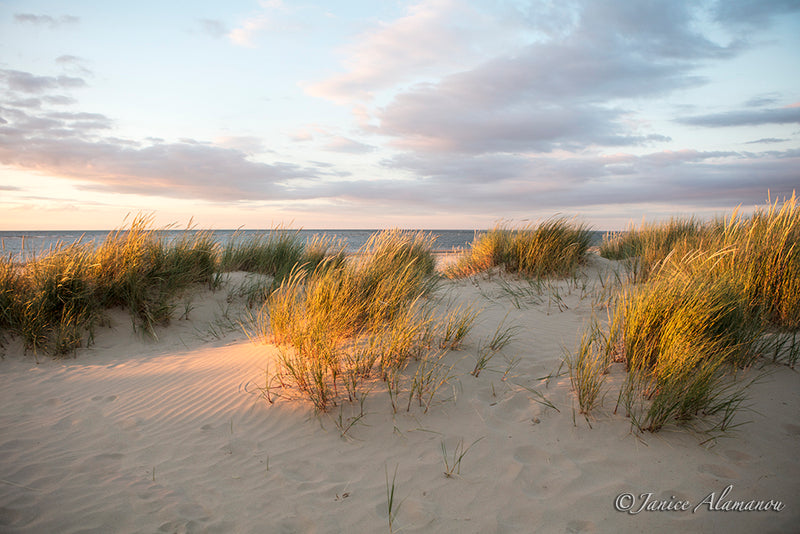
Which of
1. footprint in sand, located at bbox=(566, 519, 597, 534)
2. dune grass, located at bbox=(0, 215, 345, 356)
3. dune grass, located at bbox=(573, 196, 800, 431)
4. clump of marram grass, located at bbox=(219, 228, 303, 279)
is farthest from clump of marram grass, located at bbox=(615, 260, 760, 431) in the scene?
clump of marram grass, located at bbox=(219, 228, 303, 279)

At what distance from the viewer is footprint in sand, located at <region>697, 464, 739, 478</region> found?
2420 millimetres

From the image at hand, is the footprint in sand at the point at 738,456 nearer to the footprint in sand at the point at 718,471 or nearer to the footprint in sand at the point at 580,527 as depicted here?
the footprint in sand at the point at 718,471

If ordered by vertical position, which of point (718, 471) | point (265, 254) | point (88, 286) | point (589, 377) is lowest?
point (718, 471)

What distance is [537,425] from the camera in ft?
9.75

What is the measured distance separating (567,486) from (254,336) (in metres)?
4.01

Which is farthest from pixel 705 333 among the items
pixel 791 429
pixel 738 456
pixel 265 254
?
pixel 265 254

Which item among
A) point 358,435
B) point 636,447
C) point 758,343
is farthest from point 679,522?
point 758,343

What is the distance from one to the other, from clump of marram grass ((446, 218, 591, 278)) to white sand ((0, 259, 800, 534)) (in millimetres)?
4627

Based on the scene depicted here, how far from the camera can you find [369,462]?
2.71 metres

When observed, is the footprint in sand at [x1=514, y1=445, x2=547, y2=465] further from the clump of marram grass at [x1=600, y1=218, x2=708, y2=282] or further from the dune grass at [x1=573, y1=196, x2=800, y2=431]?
the clump of marram grass at [x1=600, y1=218, x2=708, y2=282]

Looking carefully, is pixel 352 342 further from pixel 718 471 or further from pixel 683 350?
pixel 718 471

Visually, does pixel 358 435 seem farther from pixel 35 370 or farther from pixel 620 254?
pixel 620 254

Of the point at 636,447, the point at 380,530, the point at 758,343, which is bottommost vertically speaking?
the point at 380,530

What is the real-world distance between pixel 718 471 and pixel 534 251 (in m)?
6.03
